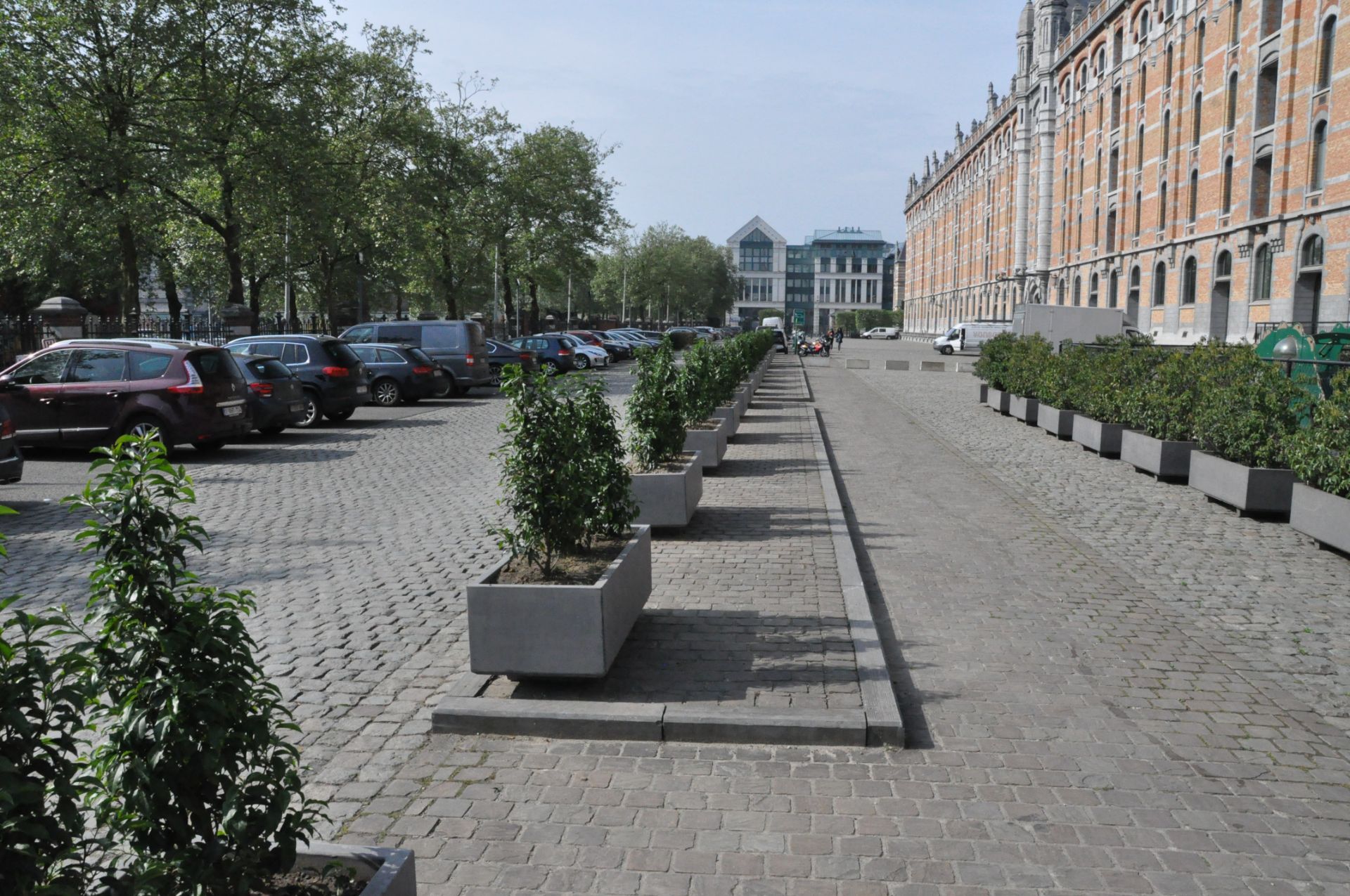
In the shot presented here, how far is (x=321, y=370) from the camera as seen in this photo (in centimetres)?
2031

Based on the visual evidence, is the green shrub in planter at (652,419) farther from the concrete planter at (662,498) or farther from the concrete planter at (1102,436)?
the concrete planter at (1102,436)

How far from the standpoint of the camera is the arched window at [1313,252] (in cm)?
3425

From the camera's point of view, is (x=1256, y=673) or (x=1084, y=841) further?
(x=1256, y=673)

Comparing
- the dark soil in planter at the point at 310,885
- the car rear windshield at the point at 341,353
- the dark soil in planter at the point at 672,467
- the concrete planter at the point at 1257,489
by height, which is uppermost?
the car rear windshield at the point at 341,353

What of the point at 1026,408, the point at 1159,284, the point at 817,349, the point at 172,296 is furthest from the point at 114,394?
the point at 817,349

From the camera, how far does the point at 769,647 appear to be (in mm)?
6184

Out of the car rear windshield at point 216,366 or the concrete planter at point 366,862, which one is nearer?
the concrete planter at point 366,862

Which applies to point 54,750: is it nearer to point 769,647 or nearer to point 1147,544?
point 769,647

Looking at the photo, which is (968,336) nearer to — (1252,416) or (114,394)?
(1252,416)

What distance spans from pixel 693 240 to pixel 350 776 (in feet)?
338

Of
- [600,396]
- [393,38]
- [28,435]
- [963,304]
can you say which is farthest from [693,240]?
[600,396]

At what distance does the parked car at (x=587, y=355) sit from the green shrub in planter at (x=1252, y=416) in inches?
1196

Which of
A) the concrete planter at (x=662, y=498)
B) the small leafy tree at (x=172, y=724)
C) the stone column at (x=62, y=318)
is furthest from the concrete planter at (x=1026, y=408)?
the stone column at (x=62, y=318)

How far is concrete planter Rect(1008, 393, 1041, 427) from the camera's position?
20.9m
